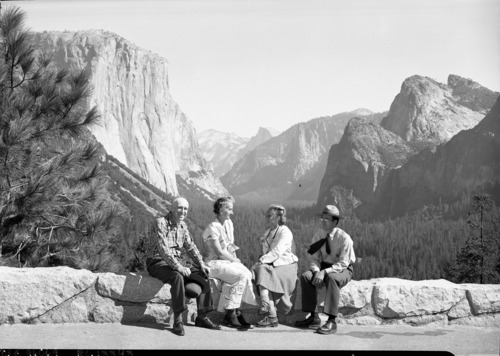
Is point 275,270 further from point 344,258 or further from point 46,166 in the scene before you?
point 46,166

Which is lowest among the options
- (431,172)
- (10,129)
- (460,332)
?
(460,332)

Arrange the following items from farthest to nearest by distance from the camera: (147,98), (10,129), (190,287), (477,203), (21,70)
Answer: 1. (147,98)
2. (477,203)
3. (21,70)
4. (10,129)
5. (190,287)

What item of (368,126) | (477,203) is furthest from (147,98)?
(477,203)

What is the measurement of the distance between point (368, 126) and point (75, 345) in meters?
194

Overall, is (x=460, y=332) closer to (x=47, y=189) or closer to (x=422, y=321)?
(x=422, y=321)

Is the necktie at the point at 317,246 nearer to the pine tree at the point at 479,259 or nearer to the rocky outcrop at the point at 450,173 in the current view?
the pine tree at the point at 479,259

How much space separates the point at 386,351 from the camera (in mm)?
6188

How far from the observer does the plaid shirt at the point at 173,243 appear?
6547 mm

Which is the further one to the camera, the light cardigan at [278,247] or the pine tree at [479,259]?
the pine tree at [479,259]

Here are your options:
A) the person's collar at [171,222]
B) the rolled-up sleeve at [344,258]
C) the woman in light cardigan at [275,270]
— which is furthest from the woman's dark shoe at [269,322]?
the person's collar at [171,222]

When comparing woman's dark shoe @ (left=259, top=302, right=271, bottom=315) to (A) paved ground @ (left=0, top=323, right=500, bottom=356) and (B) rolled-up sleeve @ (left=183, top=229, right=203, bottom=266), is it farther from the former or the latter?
(B) rolled-up sleeve @ (left=183, top=229, right=203, bottom=266)

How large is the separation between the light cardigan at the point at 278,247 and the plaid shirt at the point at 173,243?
2.75 feet

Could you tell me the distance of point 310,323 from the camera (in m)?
6.66

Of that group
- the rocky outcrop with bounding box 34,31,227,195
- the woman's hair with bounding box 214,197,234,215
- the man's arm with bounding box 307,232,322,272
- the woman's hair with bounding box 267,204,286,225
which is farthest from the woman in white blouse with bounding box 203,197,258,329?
the rocky outcrop with bounding box 34,31,227,195
